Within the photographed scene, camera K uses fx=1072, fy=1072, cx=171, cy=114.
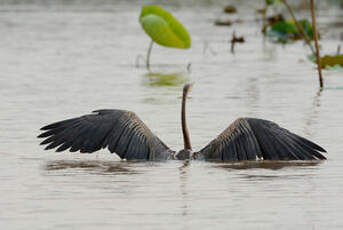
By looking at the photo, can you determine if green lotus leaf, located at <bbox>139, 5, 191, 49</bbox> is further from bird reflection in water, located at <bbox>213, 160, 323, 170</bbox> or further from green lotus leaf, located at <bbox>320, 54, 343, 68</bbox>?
bird reflection in water, located at <bbox>213, 160, 323, 170</bbox>

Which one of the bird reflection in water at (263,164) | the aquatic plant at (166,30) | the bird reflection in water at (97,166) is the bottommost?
the bird reflection in water at (263,164)

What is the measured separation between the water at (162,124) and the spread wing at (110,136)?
5.5 inches

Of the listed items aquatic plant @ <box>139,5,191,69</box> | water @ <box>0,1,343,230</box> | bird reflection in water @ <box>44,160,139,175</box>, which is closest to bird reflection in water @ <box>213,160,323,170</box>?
water @ <box>0,1,343,230</box>

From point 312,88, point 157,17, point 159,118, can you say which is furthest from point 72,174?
point 157,17

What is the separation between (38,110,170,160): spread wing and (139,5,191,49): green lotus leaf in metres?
8.03

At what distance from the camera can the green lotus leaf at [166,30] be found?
694 inches

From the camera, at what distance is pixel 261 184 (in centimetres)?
862

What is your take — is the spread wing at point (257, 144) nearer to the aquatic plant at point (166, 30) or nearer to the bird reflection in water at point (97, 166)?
the bird reflection in water at point (97, 166)

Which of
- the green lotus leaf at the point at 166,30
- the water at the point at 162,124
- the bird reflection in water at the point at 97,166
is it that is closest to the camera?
→ the water at the point at 162,124

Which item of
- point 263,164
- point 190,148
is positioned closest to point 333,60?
point 263,164

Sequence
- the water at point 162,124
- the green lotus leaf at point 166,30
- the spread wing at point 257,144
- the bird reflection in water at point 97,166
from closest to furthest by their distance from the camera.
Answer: the water at point 162,124, the bird reflection in water at point 97,166, the spread wing at point 257,144, the green lotus leaf at point 166,30

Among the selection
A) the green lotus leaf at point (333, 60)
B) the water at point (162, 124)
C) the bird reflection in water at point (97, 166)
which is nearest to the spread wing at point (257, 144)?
the water at point (162, 124)

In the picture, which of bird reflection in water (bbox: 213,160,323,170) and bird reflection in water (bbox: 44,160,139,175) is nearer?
bird reflection in water (bbox: 44,160,139,175)

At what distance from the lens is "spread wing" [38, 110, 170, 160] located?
30.9 feet
